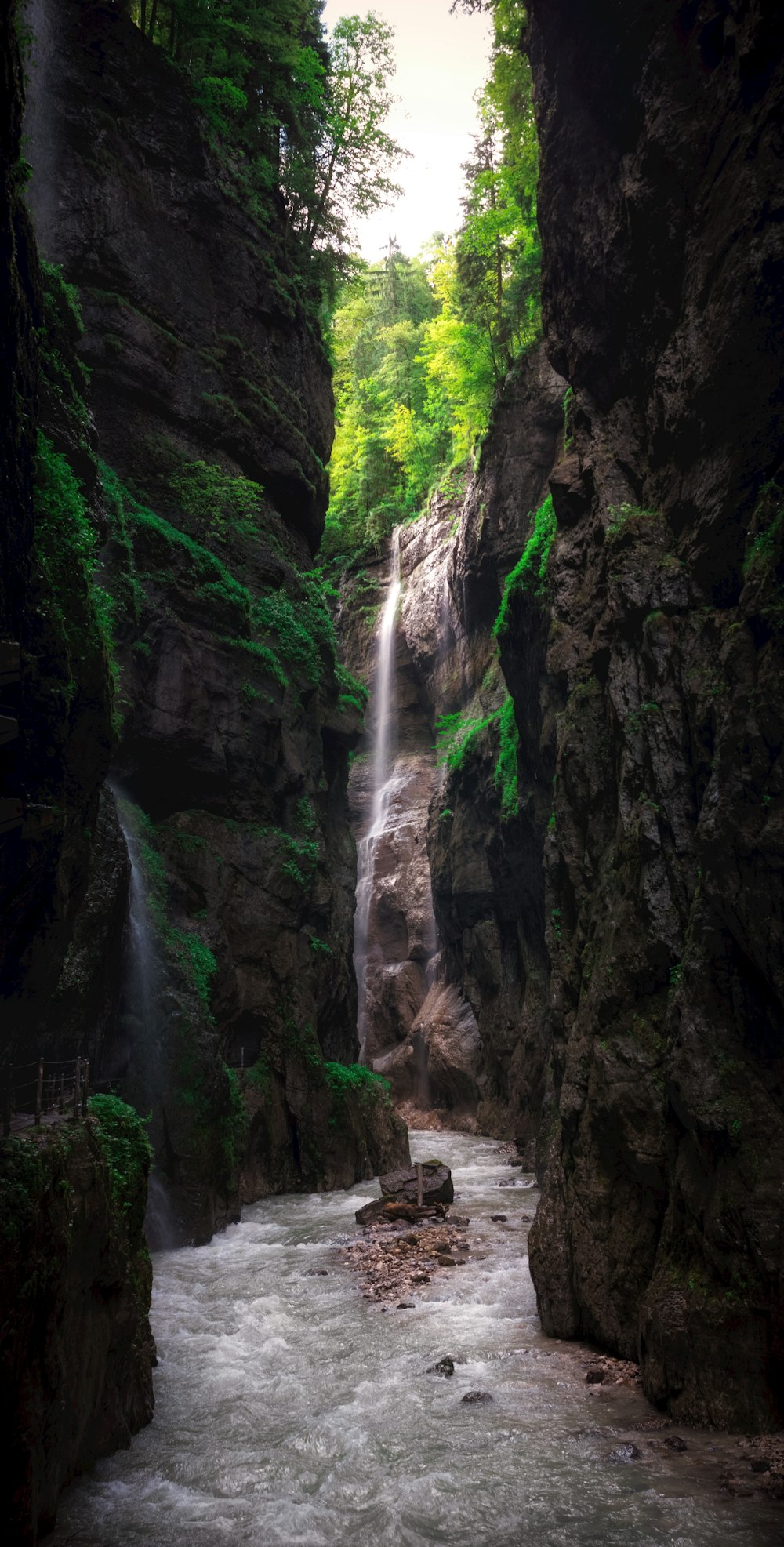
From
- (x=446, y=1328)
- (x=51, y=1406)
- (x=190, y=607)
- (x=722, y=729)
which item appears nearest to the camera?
(x=51, y=1406)

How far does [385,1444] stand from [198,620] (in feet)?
54.3

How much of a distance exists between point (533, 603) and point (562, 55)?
1010cm

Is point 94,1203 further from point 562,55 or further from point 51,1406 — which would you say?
point 562,55

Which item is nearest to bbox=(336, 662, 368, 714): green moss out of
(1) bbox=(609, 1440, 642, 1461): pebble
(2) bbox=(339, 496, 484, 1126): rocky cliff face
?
(2) bbox=(339, 496, 484, 1126): rocky cliff face

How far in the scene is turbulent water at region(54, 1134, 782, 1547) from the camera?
6.62 meters

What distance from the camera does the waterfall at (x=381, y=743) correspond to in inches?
1501

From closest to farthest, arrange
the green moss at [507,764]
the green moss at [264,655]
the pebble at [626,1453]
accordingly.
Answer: the pebble at [626,1453], the green moss at [264,655], the green moss at [507,764]

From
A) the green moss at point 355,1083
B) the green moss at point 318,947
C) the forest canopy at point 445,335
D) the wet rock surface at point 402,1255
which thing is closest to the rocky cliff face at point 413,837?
the forest canopy at point 445,335

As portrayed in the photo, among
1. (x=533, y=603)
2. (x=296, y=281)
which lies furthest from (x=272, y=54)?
(x=533, y=603)

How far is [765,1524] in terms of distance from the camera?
6.08 m

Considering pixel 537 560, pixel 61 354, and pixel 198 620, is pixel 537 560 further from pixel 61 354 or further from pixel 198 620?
pixel 61 354

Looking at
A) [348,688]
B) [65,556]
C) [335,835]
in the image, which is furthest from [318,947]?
[65,556]

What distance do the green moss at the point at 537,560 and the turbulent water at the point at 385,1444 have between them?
546 inches

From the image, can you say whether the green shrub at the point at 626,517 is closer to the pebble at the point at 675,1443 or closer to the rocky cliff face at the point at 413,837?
the pebble at the point at 675,1443
